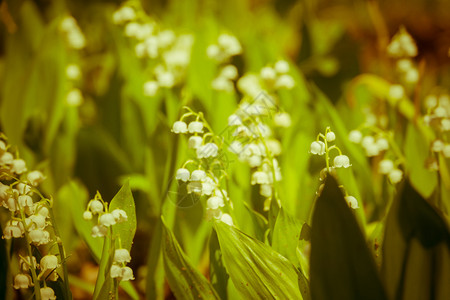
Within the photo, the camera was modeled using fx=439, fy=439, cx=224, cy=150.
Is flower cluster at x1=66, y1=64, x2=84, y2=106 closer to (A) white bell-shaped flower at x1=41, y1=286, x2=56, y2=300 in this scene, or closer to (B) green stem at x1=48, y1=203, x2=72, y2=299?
(B) green stem at x1=48, y1=203, x2=72, y2=299

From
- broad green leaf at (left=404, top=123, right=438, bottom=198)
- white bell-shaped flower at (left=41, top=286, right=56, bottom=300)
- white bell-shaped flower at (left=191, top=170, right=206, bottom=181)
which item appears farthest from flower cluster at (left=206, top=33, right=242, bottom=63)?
white bell-shaped flower at (left=41, top=286, right=56, bottom=300)

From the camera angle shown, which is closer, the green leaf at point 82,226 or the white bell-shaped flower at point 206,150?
the white bell-shaped flower at point 206,150

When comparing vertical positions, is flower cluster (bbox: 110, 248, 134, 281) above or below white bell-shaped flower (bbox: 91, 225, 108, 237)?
below

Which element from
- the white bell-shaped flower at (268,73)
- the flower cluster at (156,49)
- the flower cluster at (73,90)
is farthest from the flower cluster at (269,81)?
the flower cluster at (73,90)

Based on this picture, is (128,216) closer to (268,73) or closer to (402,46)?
(268,73)

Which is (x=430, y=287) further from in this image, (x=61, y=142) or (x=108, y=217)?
(x=61, y=142)

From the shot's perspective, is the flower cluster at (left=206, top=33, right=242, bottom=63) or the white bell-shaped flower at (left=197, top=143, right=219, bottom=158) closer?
the white bell-shaped flower at (left=197, top=143, right=219, bottom=158)

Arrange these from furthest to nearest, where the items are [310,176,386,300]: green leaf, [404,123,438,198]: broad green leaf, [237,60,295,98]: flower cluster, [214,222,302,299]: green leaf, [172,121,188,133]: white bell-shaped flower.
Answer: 1. [237,60,295,98]: flower cluster
2. [404,123,438,198]: broad green leaf
3. [172,121,188,133]: white bell-shaped flower
4. [214,222,302,299]: green leaf
5. [310,176,386,300]: green leaf

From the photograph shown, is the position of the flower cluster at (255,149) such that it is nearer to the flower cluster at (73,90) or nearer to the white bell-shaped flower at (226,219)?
the white bell-shaped flower at (226,219)

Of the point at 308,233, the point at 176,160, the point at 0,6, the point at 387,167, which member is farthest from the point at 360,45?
the point at 0,6
